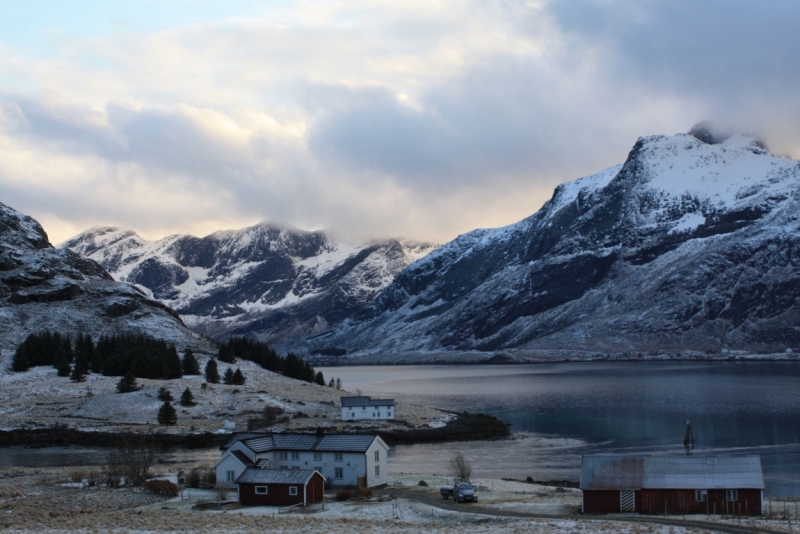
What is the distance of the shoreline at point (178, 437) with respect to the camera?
97.0 metres

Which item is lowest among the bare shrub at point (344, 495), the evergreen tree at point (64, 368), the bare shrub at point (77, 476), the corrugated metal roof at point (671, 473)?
the bare shrub at point (344, 495)

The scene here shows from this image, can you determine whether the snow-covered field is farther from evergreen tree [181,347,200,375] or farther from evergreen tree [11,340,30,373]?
evergreen tree [181,347,200,375]

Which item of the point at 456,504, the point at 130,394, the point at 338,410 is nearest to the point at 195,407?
the point at 130,394

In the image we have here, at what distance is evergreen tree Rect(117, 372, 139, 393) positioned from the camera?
398 feet

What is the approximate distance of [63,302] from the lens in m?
177

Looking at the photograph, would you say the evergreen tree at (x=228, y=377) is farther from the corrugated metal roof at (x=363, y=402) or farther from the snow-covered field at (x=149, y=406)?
the corrugated metal roof at (x=363, y=402)

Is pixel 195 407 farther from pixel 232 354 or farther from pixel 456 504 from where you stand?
pixel 456 504

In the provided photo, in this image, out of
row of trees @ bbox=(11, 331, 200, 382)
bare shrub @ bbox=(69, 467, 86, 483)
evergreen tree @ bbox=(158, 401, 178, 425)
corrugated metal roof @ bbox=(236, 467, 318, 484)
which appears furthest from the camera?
row of trees @ bbox=(11, 331, 200, 382)

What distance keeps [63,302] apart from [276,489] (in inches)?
5237

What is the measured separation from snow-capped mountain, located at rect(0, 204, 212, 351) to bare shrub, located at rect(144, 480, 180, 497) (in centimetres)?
10534

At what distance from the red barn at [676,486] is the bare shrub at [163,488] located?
89.8 ft

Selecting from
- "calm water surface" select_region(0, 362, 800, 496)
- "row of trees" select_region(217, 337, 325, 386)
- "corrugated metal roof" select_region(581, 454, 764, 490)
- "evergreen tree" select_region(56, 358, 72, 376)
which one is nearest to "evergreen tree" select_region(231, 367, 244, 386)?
"row of trees" select_region(217, 337, 325, 386)

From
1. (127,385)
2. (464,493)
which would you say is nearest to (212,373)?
(127,385)

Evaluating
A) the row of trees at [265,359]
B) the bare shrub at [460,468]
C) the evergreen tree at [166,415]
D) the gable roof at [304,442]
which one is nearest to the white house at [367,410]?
the evergreen tree at [166,415]
